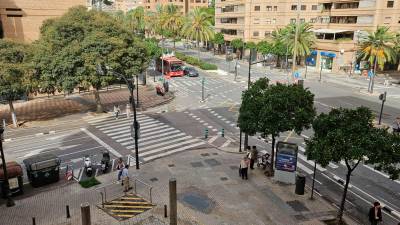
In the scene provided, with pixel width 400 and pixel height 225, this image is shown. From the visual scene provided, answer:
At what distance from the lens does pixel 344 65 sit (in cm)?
6919

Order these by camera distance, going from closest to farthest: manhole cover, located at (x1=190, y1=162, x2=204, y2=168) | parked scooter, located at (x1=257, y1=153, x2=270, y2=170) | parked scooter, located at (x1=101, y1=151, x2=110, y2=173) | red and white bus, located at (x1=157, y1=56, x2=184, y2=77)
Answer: parked scooter, located at (x1=257, y1=153, x2=270, y2=170) → parked scooter, located at (x1=101, y1=151, x2=110, y2=173) → manhole cover, located at (x1=190, y1=162, x2=204, y2=168) → red and white bus, located at (x1=157, y1=56, x2=184, y2=77)

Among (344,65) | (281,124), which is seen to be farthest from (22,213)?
(344,65)

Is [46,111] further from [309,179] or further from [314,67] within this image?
[314,67]

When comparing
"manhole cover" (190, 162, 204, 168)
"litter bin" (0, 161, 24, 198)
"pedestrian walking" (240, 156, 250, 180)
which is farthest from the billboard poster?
"litter bin" (0, 161, 24, 198)

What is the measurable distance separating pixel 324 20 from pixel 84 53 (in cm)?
5800

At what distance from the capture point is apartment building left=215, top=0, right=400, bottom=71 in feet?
218

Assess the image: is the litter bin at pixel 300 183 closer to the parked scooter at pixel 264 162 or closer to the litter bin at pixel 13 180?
the parked scooter at pixel 264 162

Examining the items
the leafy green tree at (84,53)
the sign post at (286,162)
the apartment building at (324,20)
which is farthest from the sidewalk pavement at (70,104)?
the apartment building at (324,20)

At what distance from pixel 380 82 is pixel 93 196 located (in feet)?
180

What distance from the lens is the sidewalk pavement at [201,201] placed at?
60.4ft

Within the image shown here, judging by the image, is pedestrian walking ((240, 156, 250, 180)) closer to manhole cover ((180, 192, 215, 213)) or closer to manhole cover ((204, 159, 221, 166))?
manhole cover ((204, 159, 221, 166))

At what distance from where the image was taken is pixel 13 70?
3344cm

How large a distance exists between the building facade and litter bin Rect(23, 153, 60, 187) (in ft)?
116

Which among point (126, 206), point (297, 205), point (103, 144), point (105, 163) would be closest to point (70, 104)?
point (103, 144)
